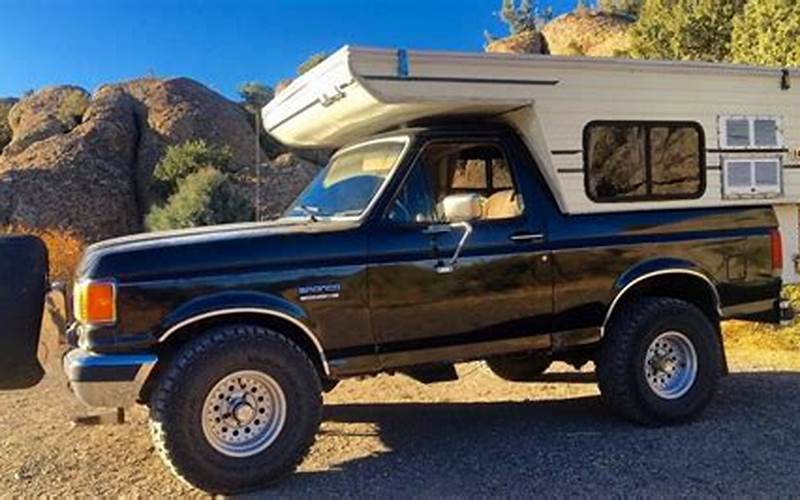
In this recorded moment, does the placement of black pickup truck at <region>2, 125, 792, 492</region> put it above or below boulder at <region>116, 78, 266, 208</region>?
below

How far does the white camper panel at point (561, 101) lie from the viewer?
5.51 metres

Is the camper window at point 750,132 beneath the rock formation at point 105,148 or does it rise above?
beneath

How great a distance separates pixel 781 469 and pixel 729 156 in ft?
8.45

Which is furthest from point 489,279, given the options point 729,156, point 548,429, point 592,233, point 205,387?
point 729,156

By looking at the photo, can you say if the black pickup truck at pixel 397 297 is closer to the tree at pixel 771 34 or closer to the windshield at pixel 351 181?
the windshield at pixel 351 181

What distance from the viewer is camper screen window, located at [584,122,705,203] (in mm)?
6141

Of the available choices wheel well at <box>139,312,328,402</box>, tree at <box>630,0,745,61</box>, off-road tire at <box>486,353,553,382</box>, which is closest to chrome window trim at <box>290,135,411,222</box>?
wheel well at <box>139,312,328,402</box>

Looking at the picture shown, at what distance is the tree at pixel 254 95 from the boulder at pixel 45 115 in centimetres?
512

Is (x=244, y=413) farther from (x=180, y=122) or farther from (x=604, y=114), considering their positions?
(x=180, y=122)

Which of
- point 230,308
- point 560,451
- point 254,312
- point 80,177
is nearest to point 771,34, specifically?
point 560,451

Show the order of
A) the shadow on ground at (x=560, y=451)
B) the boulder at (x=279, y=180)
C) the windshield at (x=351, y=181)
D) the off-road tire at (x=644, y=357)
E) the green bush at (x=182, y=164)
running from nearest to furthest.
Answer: the shadow on ground at (x=560, y=451) → the windshield at (x=351, y=181) → the off-road tire at (x=644, y=357) → the boulder at (x=279, y=180) → the green bush at (x=182, y=164)

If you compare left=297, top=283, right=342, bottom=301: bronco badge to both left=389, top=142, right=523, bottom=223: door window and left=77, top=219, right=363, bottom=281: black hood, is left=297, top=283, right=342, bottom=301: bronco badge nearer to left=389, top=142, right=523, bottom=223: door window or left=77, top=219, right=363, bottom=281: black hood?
left=77, top=219, right=363, bottom=281: black hood

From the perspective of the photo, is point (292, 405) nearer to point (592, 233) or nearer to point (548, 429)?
point (548, 429)

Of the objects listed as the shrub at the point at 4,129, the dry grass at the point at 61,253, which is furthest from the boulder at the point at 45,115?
the dry grass at the point at 61,253
